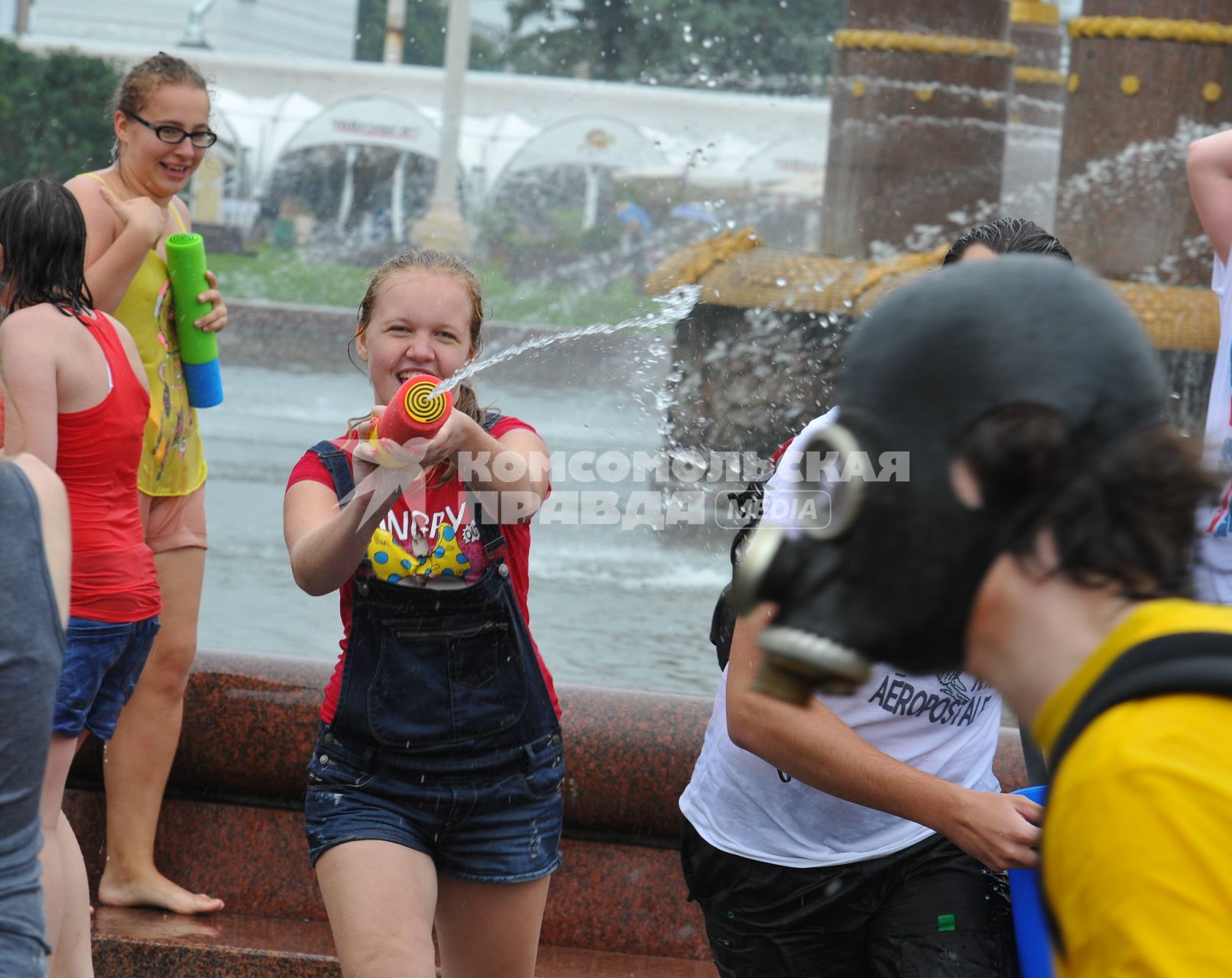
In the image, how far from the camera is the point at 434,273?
10.1 ft

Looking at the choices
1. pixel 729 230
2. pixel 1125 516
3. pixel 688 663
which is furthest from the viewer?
pixel 729 230

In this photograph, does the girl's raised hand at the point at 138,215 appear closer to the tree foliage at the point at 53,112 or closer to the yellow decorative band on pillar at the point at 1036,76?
the yellow decorative band on pillar at the point at 1036,76

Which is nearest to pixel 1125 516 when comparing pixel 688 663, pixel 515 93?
pixel 688 663

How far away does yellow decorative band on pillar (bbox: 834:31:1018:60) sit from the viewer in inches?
348

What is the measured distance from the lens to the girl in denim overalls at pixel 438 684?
278 centimetres

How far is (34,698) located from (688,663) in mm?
4965

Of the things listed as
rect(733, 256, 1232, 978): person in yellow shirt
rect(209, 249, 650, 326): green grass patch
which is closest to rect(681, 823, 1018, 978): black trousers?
rect(733, 256, 1232, 978): person in yellow shirt

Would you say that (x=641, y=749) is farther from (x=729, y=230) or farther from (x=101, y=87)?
(x=101, y=87)

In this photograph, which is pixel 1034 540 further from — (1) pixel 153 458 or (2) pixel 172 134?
(2) pixel 172 134

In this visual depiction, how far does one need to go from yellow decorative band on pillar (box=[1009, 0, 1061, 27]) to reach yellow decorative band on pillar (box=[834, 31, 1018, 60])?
5644 millimetres

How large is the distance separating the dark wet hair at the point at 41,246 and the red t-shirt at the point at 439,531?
885 mm

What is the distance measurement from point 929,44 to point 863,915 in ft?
23.4

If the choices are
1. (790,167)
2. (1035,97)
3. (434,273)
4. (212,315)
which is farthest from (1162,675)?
(790,167)

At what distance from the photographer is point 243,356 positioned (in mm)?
16297
